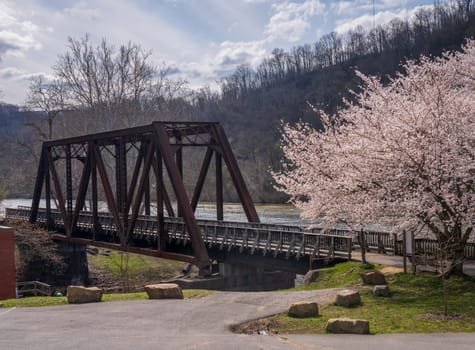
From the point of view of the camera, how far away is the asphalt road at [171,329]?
38.3ft

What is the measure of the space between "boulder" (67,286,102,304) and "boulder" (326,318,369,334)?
26.0ft

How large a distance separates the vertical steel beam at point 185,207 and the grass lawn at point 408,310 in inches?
334

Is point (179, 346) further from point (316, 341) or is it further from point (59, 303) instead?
point (59, 303)

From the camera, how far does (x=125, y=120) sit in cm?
5756

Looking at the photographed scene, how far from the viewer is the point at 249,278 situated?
28.1 metres

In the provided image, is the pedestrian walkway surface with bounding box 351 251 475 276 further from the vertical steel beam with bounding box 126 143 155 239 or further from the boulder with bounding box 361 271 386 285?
the vertical steel beam with bounding box 126 143 155 239

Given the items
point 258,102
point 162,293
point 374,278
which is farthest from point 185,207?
point 258,102

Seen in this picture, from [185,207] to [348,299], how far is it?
1315 cm

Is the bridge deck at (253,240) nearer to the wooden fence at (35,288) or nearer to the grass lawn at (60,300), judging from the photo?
the wooden fence at (35,288)

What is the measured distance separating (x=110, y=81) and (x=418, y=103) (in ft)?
144

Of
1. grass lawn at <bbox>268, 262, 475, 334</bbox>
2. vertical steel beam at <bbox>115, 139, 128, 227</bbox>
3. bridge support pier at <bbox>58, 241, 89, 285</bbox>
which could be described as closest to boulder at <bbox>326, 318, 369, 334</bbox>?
grass lawn at <bbox>268, 262, 475, 334</bbox>

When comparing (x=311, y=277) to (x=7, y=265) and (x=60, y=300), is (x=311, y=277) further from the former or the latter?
(x=7, y=265)

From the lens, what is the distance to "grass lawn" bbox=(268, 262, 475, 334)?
43.0 feet

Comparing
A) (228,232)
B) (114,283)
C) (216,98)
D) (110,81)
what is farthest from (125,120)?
(216,98)
